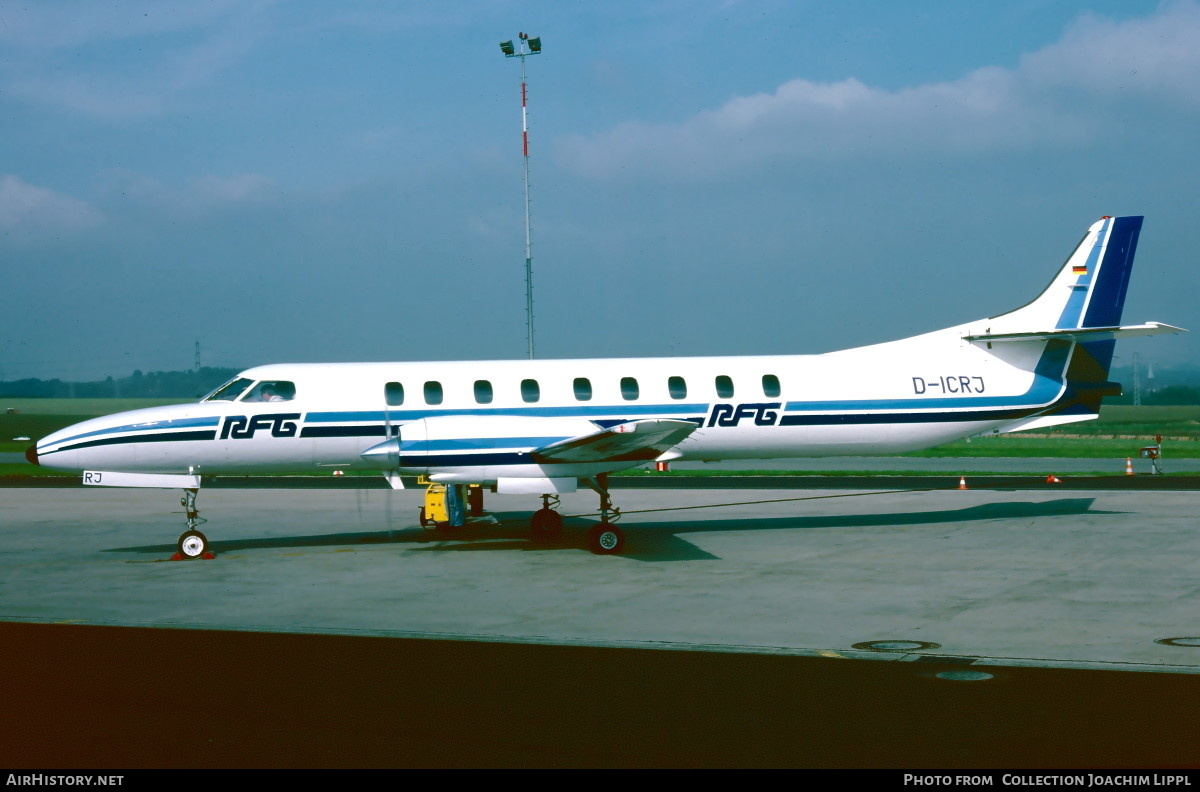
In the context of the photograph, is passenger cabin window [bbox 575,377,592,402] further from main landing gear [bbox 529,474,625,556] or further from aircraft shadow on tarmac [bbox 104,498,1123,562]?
aircraft shadow on tarmac [bbox 104,498,1123,562]

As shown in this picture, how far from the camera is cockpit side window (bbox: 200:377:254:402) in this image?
17781 millimetres

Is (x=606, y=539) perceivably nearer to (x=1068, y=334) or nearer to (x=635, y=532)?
(x=635, y=532)

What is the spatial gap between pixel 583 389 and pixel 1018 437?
44415 millimetres

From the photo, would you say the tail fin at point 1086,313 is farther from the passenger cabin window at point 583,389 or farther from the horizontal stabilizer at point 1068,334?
the passenger cabin window at point 583,389

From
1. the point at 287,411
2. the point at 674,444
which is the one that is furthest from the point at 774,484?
the point at 287,411

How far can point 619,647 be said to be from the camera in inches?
Answer: 400

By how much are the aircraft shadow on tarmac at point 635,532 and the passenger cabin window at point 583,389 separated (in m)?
2.43

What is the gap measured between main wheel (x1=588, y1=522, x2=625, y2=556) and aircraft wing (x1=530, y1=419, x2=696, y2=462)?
110cm

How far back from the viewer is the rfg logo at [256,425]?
691 inches

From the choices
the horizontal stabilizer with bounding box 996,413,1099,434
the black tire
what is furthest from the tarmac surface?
the horizontal stabilizer with bounding box 996,413,1099,434

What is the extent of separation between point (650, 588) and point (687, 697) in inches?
210

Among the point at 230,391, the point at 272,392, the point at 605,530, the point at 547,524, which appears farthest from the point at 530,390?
the point at 230,391

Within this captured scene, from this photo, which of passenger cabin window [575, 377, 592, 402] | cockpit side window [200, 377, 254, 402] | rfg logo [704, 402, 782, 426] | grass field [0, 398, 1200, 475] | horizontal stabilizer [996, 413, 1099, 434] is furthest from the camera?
grass field [0, 398, 1200, 475]

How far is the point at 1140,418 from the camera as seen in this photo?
218ft
